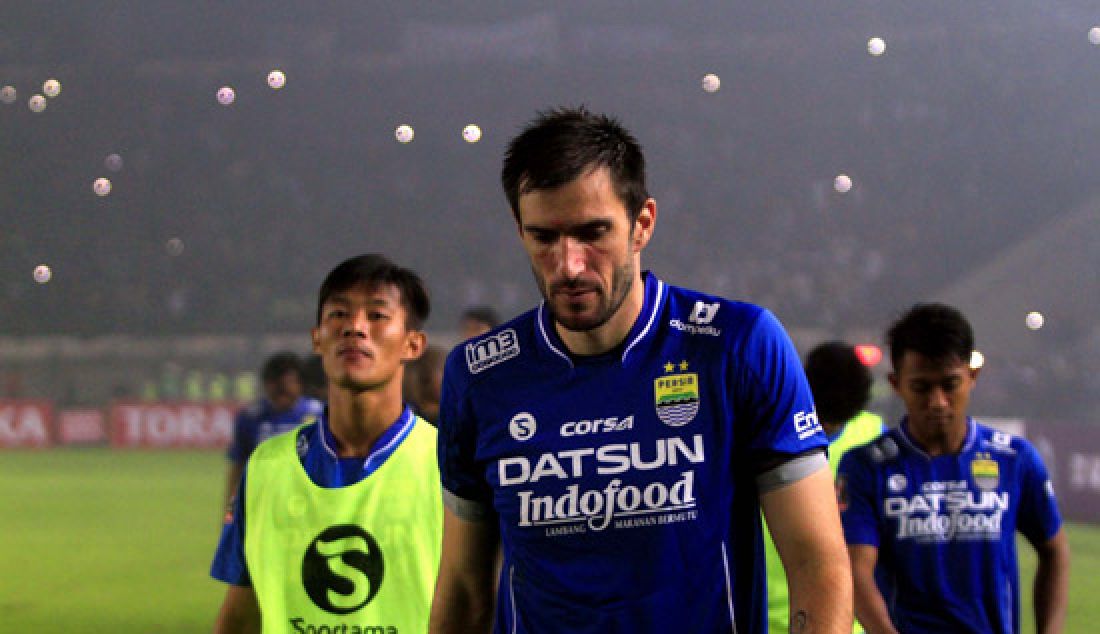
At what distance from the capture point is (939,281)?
15.2 m

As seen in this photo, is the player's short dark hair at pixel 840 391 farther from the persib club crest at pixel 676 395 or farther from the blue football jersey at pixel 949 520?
the persib club crest at pixel 676 395

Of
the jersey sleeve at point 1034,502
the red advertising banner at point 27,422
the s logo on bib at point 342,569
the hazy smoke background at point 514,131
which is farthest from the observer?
the red advertising banner at point 27,422

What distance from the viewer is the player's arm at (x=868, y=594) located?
8.18ft

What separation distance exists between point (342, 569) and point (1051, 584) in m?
1.41

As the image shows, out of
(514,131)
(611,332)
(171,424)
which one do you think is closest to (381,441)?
(611,332)

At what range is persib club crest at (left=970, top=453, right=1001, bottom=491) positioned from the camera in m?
2.71

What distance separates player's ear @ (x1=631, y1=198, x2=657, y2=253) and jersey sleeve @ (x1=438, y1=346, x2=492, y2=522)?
256mm

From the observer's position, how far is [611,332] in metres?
1.55

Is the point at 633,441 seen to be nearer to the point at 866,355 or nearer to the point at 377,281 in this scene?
the point at 377,281

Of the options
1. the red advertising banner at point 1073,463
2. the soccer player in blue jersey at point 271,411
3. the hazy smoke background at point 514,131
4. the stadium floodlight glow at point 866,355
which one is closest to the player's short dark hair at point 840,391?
the stadium floodlight glow at point 866,355

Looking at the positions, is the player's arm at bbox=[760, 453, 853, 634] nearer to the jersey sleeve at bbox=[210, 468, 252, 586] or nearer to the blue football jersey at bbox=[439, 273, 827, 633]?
the blue football jersey at bbox=[439, 273, 827, 633]

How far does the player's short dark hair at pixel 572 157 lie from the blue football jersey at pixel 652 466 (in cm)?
15

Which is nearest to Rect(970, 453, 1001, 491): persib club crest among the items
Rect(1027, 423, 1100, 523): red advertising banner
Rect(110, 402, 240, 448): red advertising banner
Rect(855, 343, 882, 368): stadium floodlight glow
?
Rect(855, 343, 882, 368): stadium floodlight glow

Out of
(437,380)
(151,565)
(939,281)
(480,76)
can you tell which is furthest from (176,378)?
(437,380)
